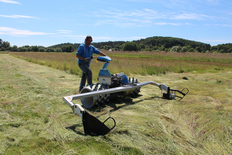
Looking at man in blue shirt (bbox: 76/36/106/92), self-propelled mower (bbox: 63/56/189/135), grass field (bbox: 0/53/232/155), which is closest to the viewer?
grass field (bbox: 0/53/232/155)

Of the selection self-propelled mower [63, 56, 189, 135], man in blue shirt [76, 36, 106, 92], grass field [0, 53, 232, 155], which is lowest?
grass field [0, 53, 232, 155]

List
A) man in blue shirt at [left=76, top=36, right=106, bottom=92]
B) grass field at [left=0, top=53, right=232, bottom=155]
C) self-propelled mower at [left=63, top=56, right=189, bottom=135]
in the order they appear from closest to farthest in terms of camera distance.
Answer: grass field at [left=0, top=53, right=232, bottom=155] → self-propelled mower at [left=63, top=56, right=189, bottom=135] → man in blue shirt at [left=76, top=36, right=106, bottom=92]

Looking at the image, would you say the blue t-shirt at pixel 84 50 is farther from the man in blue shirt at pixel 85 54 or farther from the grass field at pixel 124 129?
the grass field at pixel 124 129

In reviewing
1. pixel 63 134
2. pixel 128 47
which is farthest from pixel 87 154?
pixel 128 47

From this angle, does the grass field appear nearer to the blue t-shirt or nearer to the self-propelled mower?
the self-propelled mower

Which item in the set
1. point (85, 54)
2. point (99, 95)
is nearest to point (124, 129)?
point (99, 95)

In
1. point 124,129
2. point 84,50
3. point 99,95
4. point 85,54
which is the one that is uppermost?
point 84,50

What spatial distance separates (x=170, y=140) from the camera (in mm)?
2328

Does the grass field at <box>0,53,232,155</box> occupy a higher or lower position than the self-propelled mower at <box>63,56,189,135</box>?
lower

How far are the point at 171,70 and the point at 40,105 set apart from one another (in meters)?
9.12

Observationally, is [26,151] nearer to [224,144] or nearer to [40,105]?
[40,105]

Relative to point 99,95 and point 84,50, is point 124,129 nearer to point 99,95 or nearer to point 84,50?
point 99,95

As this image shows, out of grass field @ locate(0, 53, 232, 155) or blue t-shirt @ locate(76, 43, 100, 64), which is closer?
grass field @ locate(0, 53, 232, 155)

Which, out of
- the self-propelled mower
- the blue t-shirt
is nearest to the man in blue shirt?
the blue t-shirt
